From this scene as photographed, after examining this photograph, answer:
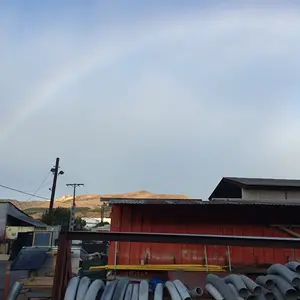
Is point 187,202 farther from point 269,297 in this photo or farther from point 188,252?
point 269,297

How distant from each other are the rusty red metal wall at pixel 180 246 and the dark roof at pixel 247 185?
4.52 metres

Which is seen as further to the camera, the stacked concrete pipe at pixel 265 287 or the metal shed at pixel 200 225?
the metal shed at pixel 200 225

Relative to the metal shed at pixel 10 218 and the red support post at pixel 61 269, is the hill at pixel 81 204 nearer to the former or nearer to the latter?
the metal shed at pixel 10 218

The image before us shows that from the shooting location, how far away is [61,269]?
10.9 feet

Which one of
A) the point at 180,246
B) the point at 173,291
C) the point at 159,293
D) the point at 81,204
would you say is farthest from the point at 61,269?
the point at 81,204

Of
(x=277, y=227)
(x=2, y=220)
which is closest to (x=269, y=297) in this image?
(x=277, y=227)

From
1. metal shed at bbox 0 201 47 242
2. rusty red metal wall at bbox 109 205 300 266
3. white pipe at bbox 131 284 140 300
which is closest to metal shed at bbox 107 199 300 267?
rusty red metal wall at bbox 109 205 300 266

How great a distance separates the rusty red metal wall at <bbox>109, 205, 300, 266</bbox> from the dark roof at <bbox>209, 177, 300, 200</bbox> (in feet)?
14.8

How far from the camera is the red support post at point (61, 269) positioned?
3.24m

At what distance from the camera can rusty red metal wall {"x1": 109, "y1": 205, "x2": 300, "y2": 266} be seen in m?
8.73

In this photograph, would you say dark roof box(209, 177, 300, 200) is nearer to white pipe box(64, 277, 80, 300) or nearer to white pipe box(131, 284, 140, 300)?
white pipe box(131, 284, 140, 300)

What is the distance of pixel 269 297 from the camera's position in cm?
314

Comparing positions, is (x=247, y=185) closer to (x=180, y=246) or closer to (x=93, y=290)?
(x=180, y=246)

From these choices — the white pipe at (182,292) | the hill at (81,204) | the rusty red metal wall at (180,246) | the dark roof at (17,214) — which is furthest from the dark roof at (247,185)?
the hill at (81,204)
